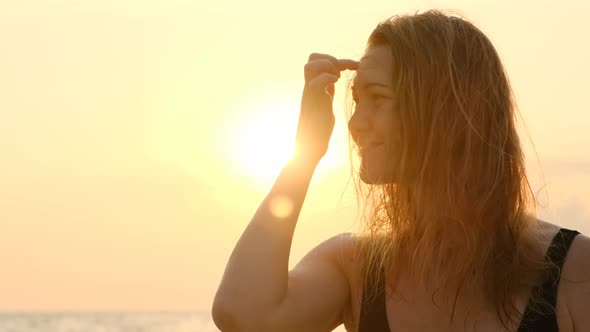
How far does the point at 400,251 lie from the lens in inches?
170

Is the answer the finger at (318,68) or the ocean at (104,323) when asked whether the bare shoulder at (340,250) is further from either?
the ocean at (104,323)

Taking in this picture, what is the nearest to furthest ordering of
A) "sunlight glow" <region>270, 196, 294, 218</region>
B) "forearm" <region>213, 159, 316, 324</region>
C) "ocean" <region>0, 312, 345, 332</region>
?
"forearm" <region>213, 159, 316, 324</region> < "sunlight glow" <region>270, 196, 294, 218</region> < "ocean" <region>0, 312, 345, 332</region>

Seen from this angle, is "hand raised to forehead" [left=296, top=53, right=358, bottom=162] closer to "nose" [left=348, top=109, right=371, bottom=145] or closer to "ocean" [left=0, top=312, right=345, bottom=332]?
"nose" [left=348, top=109, right=371, bottom=145]

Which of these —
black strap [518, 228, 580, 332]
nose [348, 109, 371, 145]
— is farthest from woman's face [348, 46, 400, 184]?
black strap [518, 228, 580, 332]

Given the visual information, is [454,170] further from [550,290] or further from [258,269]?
[258,269]

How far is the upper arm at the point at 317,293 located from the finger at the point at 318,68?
0.68 m

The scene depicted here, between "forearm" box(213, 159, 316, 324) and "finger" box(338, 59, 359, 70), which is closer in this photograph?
"forearm" box(213, 159, 316, 324)

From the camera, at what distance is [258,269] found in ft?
13.4

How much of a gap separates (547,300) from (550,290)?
0.04 metres

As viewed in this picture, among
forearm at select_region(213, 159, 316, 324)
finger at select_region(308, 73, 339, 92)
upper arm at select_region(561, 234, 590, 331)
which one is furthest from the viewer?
finger at select_region(308, 73, 339, 92)

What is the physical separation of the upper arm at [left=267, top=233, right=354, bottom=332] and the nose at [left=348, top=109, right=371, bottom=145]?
0.48 meters

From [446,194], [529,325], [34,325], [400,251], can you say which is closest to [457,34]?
[446,194]

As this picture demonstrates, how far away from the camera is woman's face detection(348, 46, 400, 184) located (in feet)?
13.5

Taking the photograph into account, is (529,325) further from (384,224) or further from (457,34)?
(457,34)
